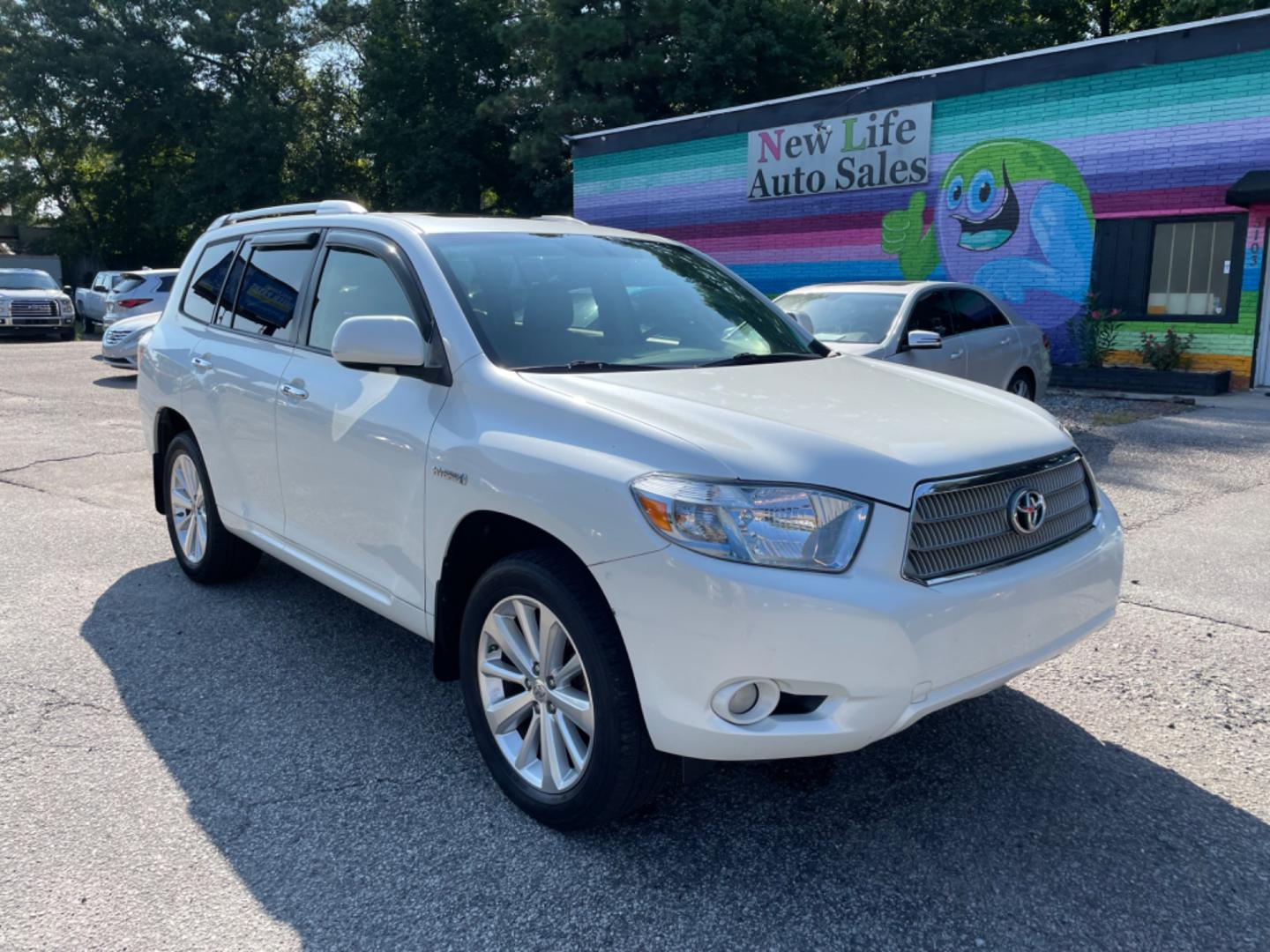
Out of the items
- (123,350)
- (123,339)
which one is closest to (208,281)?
(123,350)

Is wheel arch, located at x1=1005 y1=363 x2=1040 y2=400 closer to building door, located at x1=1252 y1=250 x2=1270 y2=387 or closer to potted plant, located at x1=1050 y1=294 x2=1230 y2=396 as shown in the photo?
potted plant, located at x1=1050 y1=294 x2=1230 y2=396

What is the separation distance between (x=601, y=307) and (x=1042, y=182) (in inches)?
545

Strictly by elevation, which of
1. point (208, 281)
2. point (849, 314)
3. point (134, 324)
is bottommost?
point (134, 324)

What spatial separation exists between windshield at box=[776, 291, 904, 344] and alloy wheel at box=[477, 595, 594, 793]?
6.07 metres

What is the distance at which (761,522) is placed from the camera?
265 centimetres

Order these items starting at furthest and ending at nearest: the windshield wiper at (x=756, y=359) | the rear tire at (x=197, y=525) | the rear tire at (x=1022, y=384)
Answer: the rear tire at (x=1022, y=384) < the rear tire at (x=197, y=525) < the windshield wiper at (x=756, y=359)

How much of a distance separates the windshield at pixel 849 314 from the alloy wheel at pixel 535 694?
6073mm

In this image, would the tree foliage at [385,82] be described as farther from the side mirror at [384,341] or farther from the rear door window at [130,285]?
the side mirror at [384,341]

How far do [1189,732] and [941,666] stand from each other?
155 cm

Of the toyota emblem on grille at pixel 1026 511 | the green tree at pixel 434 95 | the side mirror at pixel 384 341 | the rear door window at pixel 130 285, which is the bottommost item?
the toyota emblem on grille at pixel 1026 511

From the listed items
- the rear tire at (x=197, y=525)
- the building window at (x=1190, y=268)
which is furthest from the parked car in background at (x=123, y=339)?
the building window at (x=1190, y=268)

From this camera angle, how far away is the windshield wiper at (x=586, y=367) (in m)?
3.42

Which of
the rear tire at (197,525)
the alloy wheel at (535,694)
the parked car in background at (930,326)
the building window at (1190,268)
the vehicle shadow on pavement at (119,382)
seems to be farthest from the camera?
the vehicle shadow on pavement at (119,382)

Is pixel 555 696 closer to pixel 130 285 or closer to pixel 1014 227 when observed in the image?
pixel 1014 227
